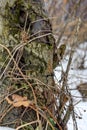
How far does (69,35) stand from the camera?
6910mm

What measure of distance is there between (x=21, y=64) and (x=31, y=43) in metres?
0.16

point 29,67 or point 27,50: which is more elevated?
point 27,50

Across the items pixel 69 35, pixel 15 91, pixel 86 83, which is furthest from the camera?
pixel 69 35

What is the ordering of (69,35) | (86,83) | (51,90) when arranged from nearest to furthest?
(51,90)
(86,83)
(69,35)

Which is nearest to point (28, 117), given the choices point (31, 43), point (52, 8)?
point (31, 43)

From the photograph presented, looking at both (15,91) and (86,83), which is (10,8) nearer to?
(15,91)

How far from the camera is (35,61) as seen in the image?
2770mm

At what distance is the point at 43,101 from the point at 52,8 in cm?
478

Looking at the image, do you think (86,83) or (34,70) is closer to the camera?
(34,70)

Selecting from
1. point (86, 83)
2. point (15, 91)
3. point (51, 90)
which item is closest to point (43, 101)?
point (51, 90)

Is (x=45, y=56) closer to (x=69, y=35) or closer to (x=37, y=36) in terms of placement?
(x=37, y=36)

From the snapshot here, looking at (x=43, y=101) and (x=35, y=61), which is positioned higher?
(x=35, y=61)

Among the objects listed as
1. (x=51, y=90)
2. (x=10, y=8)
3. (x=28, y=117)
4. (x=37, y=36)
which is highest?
(x=10, y=8)

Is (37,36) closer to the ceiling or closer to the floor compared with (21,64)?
closer to the ceiling
